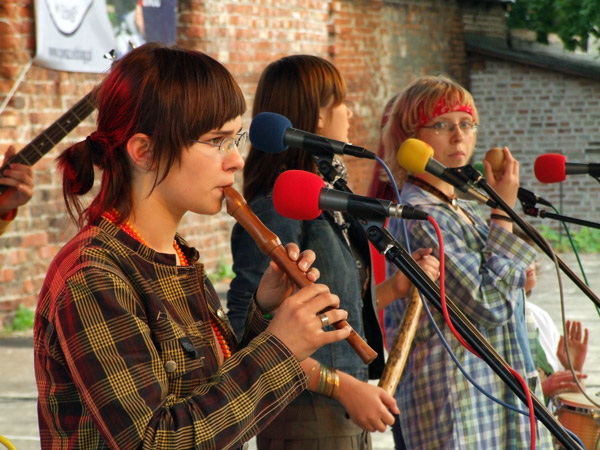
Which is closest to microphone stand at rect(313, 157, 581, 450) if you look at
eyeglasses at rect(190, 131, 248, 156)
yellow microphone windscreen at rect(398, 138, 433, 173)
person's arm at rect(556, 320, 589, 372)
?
eyeglasses at rect(190, 131, 248, 156)

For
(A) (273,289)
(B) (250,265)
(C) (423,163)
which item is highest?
(C) (423,163)

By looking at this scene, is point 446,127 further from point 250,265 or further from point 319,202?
point 319,202

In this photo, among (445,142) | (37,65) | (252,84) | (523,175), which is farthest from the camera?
(523,175)

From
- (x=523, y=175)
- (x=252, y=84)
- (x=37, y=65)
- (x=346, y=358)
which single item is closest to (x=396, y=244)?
(x=346, y=358)

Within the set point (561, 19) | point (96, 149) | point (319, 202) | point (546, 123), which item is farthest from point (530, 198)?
point (561, 19)

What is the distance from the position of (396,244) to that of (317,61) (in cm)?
103

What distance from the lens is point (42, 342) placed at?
164 cm

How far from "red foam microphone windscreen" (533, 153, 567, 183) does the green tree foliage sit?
12023 millimetres

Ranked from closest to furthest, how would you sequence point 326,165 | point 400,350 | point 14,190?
point 326,165, point 400,350, point 14,190

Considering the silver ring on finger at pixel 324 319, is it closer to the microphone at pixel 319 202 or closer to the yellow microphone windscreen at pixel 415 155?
the microphone at pixel 319 202

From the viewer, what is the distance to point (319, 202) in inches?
74.4

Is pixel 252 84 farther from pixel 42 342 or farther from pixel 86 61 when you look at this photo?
pixel 42 342

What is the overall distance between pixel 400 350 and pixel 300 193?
76cm

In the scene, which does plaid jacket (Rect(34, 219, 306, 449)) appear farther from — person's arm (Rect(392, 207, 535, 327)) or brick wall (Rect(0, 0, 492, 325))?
person's arm (Rect(392, 207, 535, 327))
